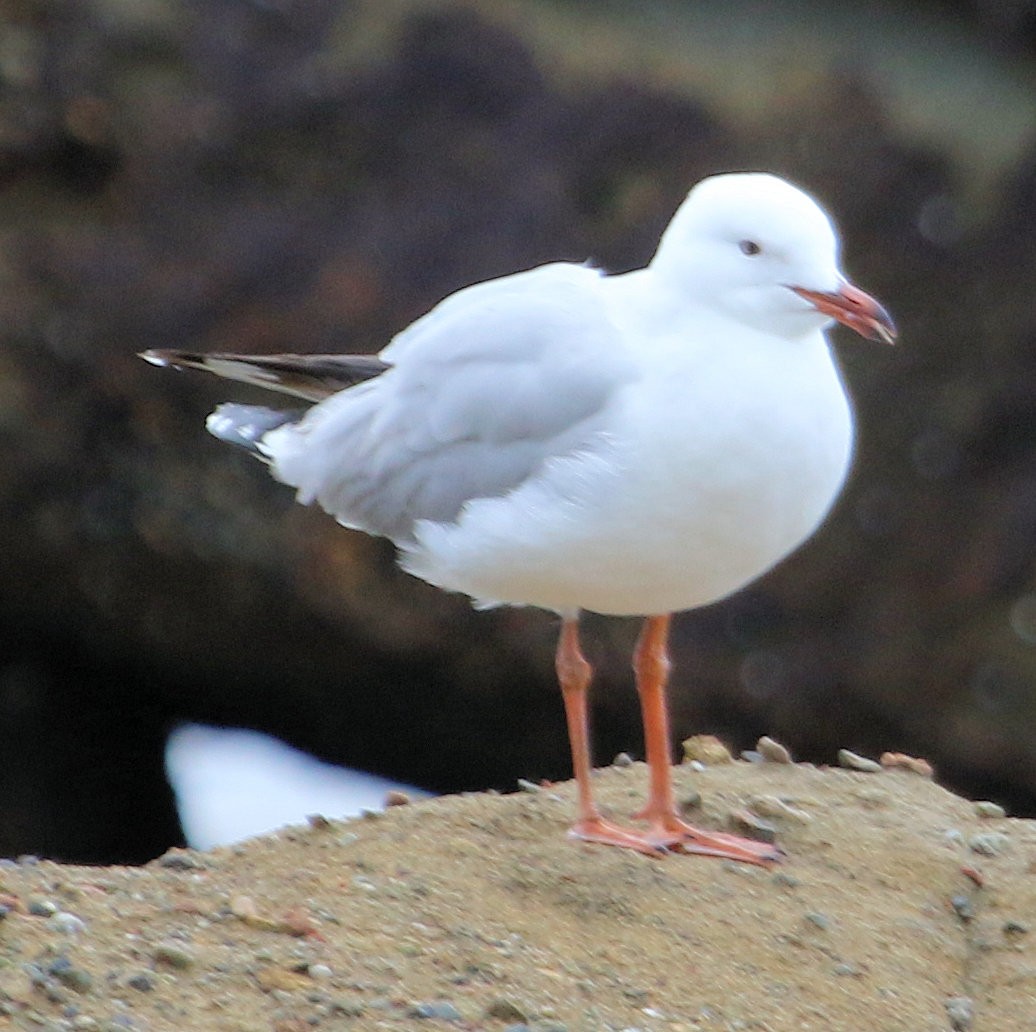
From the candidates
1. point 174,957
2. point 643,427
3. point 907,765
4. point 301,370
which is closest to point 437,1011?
point 174,957

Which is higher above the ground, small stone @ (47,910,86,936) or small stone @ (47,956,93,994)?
small stone @ (47,910,86,936)

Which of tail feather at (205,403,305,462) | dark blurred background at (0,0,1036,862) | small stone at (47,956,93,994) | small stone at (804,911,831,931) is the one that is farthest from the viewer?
dark blurred background at (0,0,1036,862)

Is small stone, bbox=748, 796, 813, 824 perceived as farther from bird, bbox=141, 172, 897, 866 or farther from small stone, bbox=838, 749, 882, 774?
small stone, bbox=838, 749, 882, 774

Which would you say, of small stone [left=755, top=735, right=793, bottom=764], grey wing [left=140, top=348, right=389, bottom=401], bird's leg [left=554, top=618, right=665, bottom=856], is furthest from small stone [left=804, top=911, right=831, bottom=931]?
grey wing [left=140, top=348, right=389, bottom=401]

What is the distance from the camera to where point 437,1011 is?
2955 mm

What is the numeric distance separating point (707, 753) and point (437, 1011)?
1653 mm

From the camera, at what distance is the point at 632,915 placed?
3469 millimetres

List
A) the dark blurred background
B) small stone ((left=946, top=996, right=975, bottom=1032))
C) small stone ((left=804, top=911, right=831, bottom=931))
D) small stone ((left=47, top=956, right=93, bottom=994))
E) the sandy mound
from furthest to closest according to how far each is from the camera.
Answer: the dark blurred background, small stone ((left=804, top=911, right=831, bottom=931)), small stone ((left=946, top=996, right=975, bottom=1032)), the sandy mound, small stone ((left=47, top=956, right=93, bottom=994))

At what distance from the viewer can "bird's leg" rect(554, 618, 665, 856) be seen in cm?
380

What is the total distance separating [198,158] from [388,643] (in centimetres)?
184

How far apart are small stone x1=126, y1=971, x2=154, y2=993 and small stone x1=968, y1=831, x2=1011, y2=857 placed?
1779 mm

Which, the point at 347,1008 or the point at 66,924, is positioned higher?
the point at 66,924

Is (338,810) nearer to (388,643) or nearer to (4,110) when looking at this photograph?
(388,643)

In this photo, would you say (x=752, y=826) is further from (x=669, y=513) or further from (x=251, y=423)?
(x=251, y=423)
